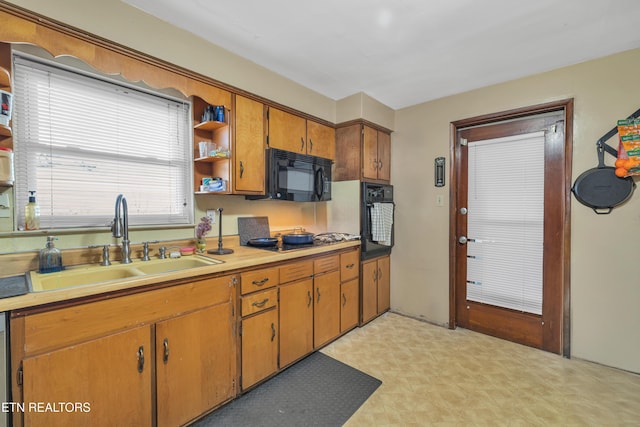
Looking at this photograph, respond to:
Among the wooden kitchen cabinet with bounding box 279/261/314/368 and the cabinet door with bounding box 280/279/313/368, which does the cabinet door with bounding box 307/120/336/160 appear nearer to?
the wooden kitchen cabinet with bounding box 279/261/314/368

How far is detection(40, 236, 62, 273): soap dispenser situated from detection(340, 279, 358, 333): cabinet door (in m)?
2.07

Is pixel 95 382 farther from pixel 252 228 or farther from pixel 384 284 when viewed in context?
pixel 384 284

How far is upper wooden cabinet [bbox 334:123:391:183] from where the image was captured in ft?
9.64

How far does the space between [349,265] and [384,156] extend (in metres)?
1.38

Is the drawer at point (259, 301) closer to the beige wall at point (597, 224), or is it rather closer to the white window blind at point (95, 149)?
the white window blind at point (95, 149)

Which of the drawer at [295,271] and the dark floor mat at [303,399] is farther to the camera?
the drawer at [295,271]

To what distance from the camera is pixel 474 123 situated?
2.79 metres

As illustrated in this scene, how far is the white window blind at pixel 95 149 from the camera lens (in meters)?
1.55

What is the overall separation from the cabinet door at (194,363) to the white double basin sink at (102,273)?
1.11ft

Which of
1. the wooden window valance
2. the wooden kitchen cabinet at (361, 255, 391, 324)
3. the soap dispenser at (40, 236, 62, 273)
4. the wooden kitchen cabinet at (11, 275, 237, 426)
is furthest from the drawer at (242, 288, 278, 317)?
the wooden window valance

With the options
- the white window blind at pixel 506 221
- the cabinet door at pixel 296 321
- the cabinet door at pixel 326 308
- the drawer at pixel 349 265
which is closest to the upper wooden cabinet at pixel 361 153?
the drawer at pixel 349 265

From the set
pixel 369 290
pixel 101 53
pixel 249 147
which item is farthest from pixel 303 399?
pixel 101 53

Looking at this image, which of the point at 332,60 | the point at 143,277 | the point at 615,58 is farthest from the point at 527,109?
the point at 143,277

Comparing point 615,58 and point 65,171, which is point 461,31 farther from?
point 65,171
